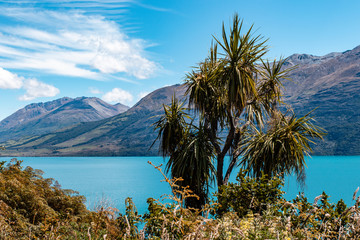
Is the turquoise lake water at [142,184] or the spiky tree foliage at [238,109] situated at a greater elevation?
the spiky tree foliage at [238,109]

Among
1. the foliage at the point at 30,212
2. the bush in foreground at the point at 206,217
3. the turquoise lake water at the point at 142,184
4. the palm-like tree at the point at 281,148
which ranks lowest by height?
the turquoise lake water at the point at 142,184

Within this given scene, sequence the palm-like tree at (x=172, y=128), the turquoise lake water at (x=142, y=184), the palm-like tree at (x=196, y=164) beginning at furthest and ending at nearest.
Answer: the turquoise lake water at (x=142, y=184) < the palm-like tree at (x=172, y=128) < the palm-like tree at (x=196, y=164)

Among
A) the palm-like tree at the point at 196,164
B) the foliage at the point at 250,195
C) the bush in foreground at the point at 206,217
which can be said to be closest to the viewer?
the bush in foreground at the point at 206,217

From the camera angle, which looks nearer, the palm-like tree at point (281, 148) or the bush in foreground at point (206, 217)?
the bush in foreground at point (206, 217)

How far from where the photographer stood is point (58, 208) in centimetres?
641

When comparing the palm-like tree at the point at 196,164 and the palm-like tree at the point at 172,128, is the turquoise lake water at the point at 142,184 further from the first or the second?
the palm-like tree at the point at 172,128

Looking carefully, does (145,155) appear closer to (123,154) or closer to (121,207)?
(123,154)

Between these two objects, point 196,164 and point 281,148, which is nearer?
point 281,148

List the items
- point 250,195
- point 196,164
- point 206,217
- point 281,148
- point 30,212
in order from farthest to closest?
point 196,164
point 281,148
point 30,212
point 250,195
point 206,217

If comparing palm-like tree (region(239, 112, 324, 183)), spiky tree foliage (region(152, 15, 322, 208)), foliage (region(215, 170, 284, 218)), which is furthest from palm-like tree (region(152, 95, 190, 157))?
foliage (region(215, 170, 284, 218))

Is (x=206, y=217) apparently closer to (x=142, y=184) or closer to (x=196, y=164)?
(x=196, y=164)

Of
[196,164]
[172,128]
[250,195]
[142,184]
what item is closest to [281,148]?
[196,164]

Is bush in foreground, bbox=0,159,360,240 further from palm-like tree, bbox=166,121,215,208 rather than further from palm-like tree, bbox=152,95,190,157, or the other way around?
palm-like tree, bbox=152,95,190,157

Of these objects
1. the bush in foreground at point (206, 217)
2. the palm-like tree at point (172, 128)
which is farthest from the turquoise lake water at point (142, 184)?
the palm-like tree at point (172, 128)
